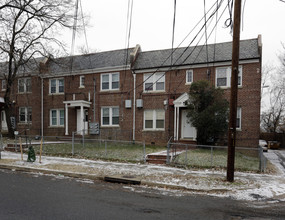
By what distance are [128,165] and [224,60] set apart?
1049cm

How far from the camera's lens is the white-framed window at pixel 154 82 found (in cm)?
1875

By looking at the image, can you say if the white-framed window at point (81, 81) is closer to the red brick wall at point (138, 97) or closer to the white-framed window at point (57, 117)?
the red brick wall at point (138, 97)

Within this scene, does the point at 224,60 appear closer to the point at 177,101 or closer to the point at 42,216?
the point at 177,101

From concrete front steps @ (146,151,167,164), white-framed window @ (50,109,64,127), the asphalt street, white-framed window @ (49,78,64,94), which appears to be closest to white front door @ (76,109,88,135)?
white-framed window @ (50,109,64,127)

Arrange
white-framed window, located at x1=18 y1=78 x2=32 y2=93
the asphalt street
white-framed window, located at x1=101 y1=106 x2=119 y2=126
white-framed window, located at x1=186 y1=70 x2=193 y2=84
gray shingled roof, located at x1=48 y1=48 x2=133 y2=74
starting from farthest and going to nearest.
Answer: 1. white-framed window, located at x1=18 y1=78 x2=32 y2=93
2. gray shingled roof, located at x1=48 y1=48 x2=133 y2=74
3. white-framed window, located at x1=101 y1=106 x2=119 y2=126
4. white-framed window, located at x1=186 y1=70 x2=193 y2=84
5. the asphalt street

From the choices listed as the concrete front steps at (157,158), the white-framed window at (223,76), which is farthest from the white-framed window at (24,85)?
the white-framed window at (223,76)

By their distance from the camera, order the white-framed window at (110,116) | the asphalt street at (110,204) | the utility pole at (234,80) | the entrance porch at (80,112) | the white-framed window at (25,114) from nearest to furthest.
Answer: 1. the asphalt street at (110,204)
2. the utility pole at (234,80)
3. the entrance porch at (80,112)
4. the white-framed window at (110,116)
5. the white-framed window at (25,114)

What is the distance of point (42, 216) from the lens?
4703 millimetres

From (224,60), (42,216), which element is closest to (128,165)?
(42,216)

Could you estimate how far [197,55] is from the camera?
18078mm

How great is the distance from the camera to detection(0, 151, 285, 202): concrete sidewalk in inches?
289

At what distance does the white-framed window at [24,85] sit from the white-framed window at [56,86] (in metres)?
2.45

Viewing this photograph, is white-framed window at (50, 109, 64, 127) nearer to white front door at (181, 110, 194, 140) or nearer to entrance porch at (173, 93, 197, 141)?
entrance porch at (173, 93, 197, 141)

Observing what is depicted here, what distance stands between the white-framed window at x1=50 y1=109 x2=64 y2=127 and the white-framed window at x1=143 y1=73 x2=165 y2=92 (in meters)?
8.98
